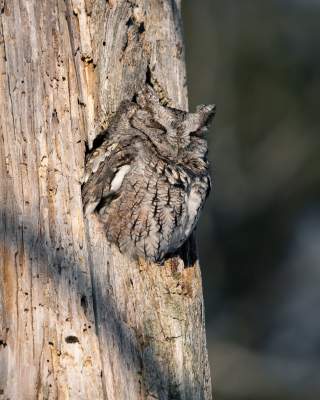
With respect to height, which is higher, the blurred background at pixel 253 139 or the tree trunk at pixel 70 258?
the blurred background at pixel 253 139

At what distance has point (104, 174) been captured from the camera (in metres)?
3.03

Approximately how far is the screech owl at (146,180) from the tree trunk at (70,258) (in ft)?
0.19

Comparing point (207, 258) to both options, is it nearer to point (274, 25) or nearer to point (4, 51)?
point (274, 25)

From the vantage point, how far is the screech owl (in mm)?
3035

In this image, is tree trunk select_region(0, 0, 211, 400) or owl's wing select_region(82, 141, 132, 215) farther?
owl's wing select_region(82, 141, 132, 215)

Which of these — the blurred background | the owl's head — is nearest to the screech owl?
the owl's head

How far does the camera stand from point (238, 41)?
27.7ft

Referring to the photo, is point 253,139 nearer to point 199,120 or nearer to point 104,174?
point 199,120

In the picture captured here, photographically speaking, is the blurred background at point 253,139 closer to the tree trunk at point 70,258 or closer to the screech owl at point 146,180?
the screech owl at point 146,180

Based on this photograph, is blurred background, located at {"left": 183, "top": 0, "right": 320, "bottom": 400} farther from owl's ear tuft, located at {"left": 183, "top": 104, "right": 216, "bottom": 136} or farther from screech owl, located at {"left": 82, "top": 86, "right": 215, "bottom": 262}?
screech owl, located at {"left": 82, "top": 86, "right": 215, "bottom": 262}

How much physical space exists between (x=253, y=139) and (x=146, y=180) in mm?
5359

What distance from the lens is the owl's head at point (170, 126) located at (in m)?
3.37

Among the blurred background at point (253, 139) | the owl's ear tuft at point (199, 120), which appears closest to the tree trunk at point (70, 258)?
the owl's ear tuft at point (199, 120)

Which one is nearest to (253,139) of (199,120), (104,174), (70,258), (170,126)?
(199,120)
